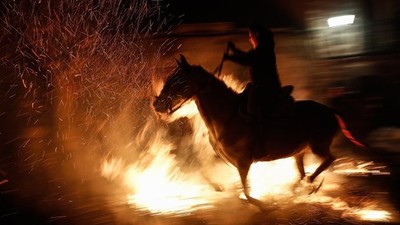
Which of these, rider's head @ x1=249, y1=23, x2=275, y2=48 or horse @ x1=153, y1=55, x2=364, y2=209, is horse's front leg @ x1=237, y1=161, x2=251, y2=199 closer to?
horse @ x1=153, y1=55, x2=364, y2=209

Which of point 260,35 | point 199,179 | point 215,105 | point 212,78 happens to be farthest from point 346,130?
point 199,179

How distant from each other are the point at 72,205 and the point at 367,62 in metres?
7.73

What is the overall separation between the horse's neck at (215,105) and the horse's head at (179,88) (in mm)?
155

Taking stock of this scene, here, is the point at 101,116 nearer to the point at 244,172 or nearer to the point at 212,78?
the point at 212,78

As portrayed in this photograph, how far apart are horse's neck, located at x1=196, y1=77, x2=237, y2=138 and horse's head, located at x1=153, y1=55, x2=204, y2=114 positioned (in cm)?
16

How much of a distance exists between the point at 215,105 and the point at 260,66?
35.4 inches

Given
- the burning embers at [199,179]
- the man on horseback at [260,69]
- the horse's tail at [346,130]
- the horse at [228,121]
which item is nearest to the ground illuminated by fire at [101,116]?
the burning embers at [199,179]

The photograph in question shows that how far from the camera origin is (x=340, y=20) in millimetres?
10656

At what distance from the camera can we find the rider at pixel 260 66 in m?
6.13

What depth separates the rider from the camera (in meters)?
6.13

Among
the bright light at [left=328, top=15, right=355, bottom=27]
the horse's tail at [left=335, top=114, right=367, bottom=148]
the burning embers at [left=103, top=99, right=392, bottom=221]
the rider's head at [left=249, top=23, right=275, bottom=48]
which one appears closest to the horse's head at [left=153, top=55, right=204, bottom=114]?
the burning embers at [left=103, top=99, right=392, bottom=221]

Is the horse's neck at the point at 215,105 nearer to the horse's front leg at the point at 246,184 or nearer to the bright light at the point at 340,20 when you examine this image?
the horse's front leg at the point at 246,184

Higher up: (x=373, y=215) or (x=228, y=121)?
(x=228, y=121)

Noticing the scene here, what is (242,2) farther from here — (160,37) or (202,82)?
(202,82)
